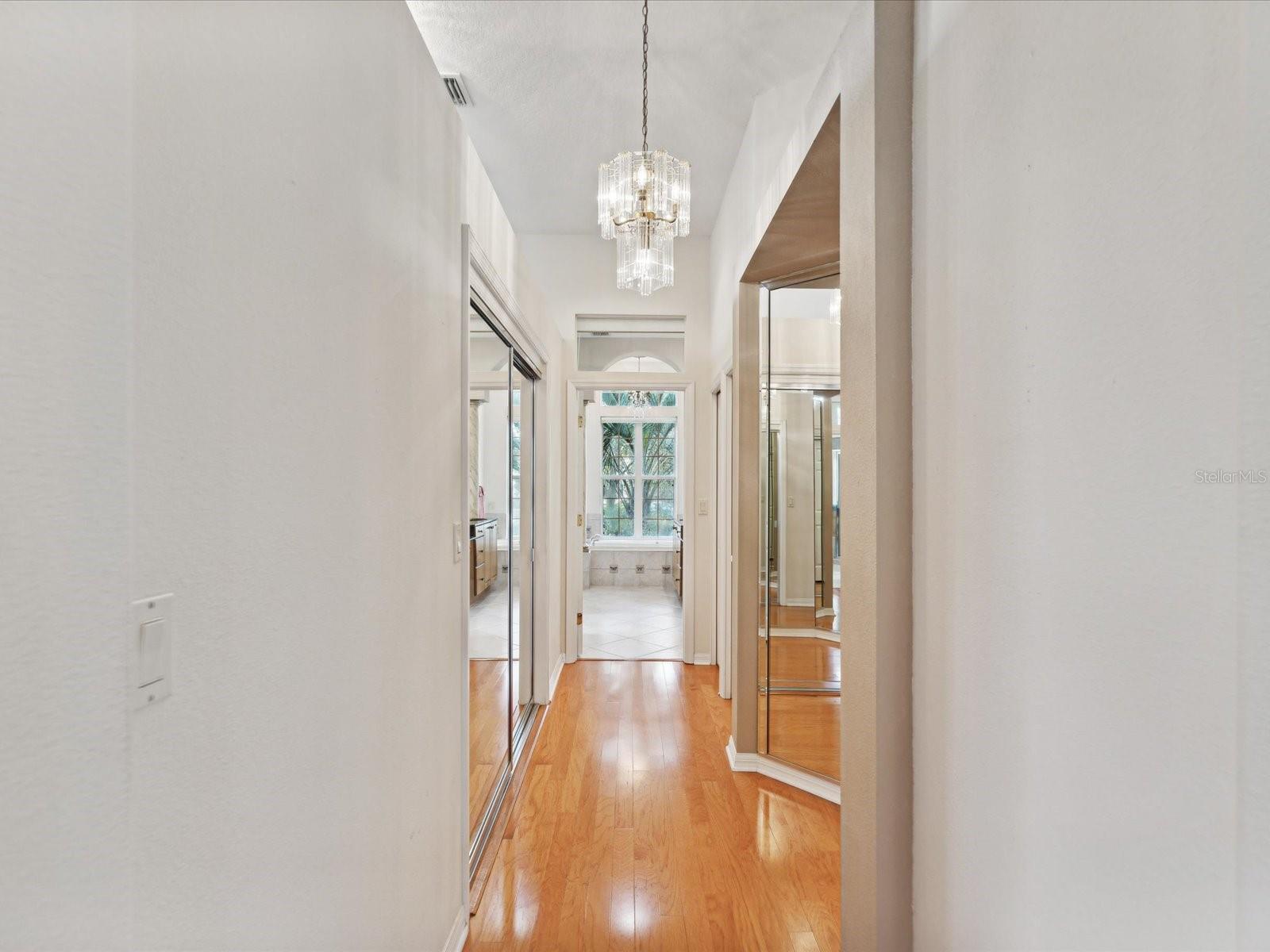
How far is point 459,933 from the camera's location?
173 cm

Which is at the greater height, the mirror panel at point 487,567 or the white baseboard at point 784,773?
the mirror panel at point 487,567

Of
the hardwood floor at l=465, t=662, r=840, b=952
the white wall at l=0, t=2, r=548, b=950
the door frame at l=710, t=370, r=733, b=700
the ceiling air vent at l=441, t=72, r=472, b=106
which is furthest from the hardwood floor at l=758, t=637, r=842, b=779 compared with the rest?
the ceiling air vent at l=441, t=72, r=472, b=106

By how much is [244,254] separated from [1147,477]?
1.16m

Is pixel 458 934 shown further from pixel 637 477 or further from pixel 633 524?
→ pixel 637 477

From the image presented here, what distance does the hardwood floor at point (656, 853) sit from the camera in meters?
1.82

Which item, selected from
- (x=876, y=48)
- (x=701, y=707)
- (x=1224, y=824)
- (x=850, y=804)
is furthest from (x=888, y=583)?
(x=701, y=707)

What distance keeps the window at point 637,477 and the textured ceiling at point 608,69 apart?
4764 millimetres

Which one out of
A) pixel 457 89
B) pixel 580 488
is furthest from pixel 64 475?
pixel 580 488

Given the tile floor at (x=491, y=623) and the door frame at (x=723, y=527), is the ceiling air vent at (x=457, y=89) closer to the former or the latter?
the door frame at (x=723, y=527)

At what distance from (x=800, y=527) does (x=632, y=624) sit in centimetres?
324

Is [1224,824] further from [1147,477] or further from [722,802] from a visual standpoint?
[722,802]

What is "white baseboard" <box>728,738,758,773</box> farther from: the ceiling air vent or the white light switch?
the ceiling air vent

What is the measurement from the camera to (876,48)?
1.29 metres

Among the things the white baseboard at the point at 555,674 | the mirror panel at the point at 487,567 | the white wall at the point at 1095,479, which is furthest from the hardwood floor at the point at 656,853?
the white wall at the point at 1095,479
